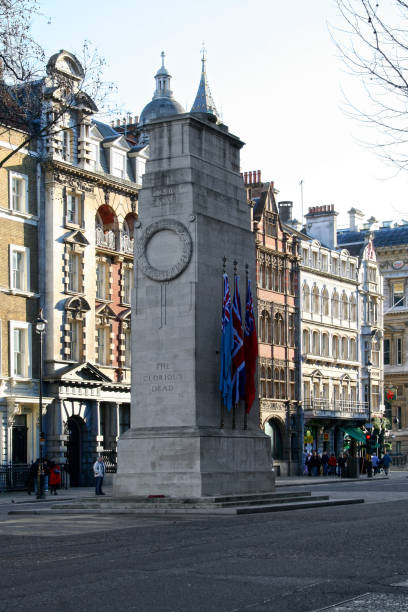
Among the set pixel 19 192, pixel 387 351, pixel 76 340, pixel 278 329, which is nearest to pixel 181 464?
pixel 19 192

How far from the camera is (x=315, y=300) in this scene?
88.4 m

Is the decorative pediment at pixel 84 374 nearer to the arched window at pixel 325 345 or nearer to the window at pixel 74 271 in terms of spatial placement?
the window at pixel 74 271

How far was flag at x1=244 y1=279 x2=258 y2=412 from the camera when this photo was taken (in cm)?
3488

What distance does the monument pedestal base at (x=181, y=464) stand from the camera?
3134 centimetres

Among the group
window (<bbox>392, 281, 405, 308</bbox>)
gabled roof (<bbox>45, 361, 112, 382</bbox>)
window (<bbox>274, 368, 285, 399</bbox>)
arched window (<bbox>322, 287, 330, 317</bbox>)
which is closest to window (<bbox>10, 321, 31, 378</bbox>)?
gabled roof (<bbox>45, 361, 112, 382</bbox>)

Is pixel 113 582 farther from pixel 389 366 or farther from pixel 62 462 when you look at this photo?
pixel 389 366

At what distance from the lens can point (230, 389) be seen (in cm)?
3325

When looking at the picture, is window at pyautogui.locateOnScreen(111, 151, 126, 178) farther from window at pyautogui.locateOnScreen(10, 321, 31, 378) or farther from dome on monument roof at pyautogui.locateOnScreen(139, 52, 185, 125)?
dome on monument roof at pyautogui.locateOnScreen(139, 52, 185, 125)

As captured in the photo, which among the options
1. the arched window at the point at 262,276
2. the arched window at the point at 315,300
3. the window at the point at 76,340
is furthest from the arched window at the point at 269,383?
the window at the point at 76,340

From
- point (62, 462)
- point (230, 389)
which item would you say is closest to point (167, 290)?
point (230, 389)

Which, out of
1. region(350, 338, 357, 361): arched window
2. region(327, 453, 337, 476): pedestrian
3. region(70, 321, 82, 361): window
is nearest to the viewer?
region(70, 321, 82, 361): window

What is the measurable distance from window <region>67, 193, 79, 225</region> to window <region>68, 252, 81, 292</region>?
1.84m

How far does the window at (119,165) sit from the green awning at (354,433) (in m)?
34.6

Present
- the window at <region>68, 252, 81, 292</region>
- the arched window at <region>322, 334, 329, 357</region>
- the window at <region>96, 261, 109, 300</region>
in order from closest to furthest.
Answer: the window at <region>68, 252, 81, 292</region> < the window at <region>96, 261, 109, 300</region> < the arched window at <region>322, 334, 329, 357</region>
